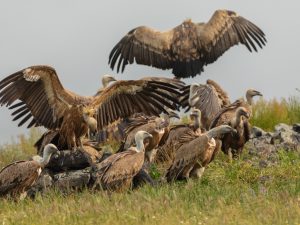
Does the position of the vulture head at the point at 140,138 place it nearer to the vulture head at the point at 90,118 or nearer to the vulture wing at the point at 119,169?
the vulture wing at the point at 119,169

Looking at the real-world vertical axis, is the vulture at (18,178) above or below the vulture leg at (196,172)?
above

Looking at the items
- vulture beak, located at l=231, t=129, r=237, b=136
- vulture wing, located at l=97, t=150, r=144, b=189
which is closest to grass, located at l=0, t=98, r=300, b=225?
vulture wing, located at l=97, t=150, r=144, b=189


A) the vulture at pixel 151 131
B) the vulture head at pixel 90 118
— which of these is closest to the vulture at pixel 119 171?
the vulture head at pixel 90 118

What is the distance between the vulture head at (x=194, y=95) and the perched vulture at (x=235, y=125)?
89 cm

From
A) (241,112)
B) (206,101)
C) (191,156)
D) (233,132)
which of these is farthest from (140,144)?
(206,101)

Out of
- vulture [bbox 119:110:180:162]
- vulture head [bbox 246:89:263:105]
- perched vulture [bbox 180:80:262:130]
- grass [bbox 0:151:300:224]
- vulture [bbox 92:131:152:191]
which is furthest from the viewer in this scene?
vulture head [bbox 246:89:263:105]

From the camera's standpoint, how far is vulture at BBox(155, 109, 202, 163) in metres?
14.2

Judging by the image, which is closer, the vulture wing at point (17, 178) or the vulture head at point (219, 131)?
the vulture wing at point (17, 178)

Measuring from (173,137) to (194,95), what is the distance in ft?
5.06

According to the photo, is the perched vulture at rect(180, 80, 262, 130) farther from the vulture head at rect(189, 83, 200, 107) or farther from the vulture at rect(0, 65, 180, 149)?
the vulture at rect(0, 65, 180, 149)

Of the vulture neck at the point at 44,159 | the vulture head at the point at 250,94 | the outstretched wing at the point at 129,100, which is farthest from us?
the vulture head at the point at 250,94

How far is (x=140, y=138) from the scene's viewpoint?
12789 millimetres

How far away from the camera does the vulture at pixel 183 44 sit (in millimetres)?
18578

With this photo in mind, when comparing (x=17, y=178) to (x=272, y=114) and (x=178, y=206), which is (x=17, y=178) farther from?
(x=272, y=114)
